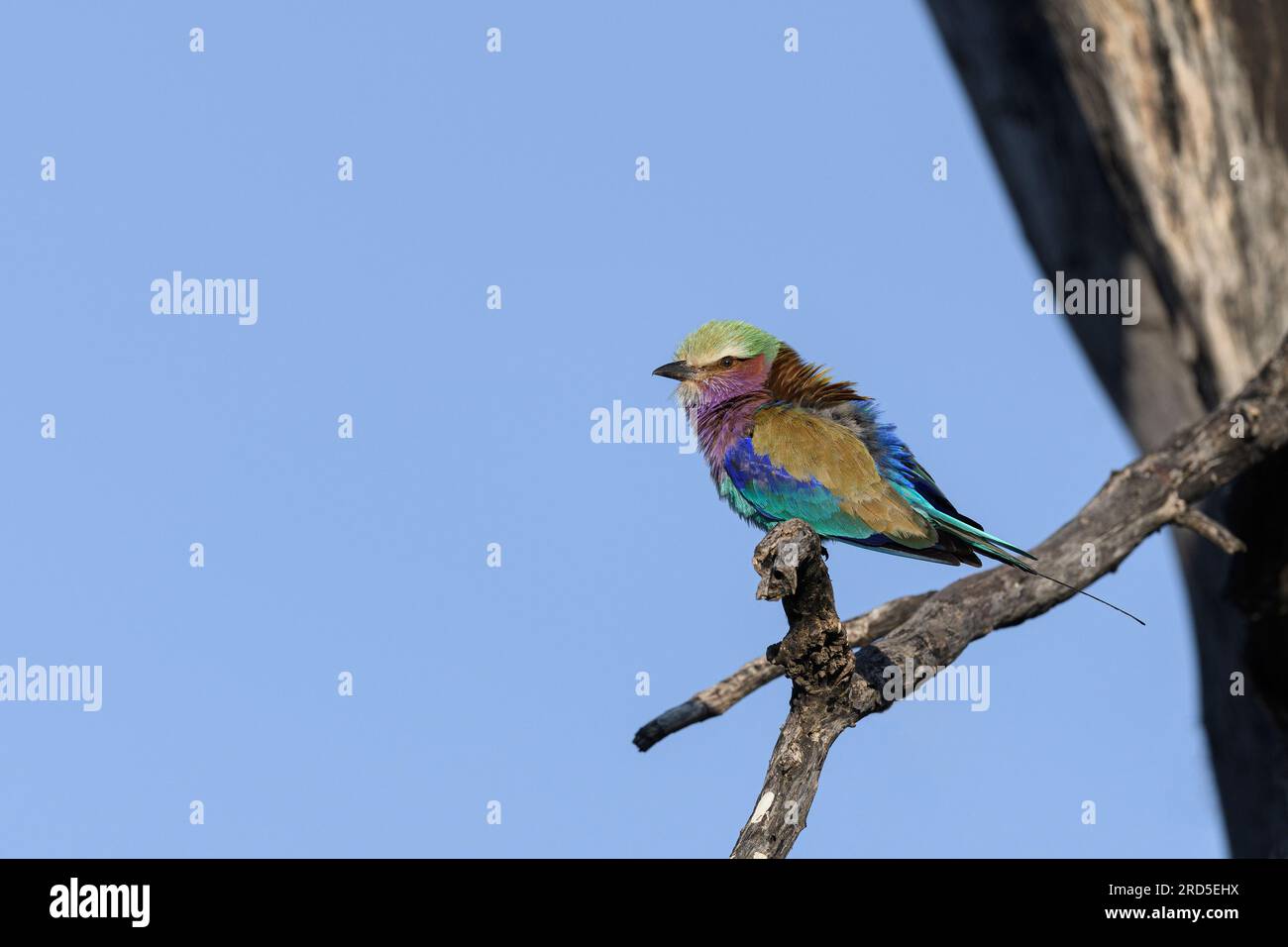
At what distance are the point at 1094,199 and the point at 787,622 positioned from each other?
7311mm

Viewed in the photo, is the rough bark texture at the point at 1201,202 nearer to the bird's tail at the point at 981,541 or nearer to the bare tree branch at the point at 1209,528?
the bare tree branch at the point at 1209,528

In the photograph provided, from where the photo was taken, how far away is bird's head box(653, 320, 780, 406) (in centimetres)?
795

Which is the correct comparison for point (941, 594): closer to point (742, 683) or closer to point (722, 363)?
point (742, 683)

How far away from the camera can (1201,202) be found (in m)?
10.8

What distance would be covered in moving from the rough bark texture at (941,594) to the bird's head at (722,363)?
156 cm

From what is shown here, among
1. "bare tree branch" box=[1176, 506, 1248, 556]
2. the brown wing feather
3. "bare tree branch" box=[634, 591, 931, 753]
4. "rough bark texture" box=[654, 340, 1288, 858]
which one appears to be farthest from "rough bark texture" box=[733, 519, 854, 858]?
"bare tree branch" box=[1176, 506, 1248, 556]

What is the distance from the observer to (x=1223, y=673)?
1101 centimetres

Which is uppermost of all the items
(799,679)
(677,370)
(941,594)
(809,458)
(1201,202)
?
(1201,202)

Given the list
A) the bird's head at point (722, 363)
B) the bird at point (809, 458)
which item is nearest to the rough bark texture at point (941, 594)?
the bird at point (809, 458)

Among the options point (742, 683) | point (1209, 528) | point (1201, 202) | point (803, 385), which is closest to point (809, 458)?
point (803, 385)

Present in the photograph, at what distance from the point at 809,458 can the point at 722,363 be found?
3.55 ft

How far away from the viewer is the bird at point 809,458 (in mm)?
6984
